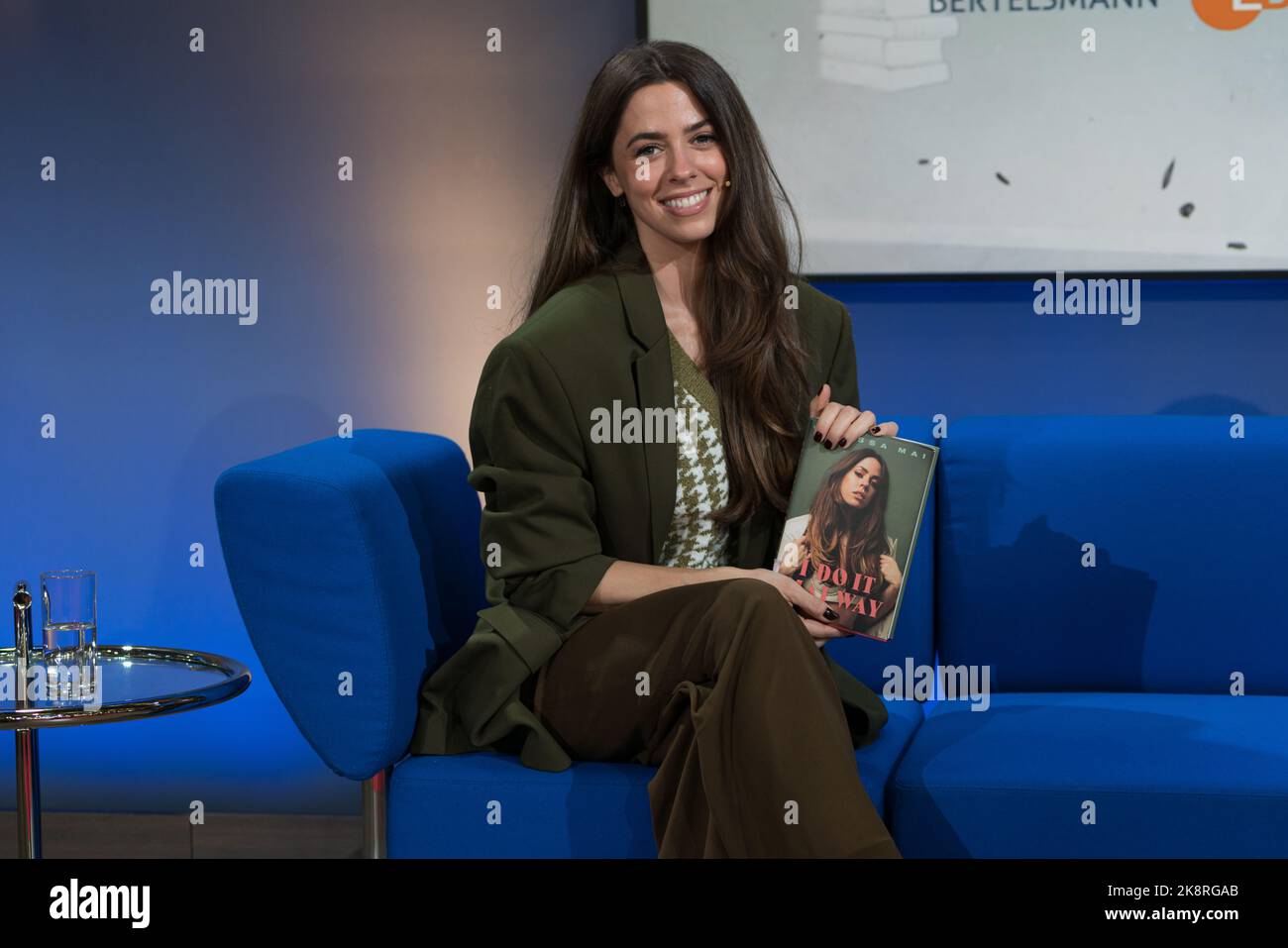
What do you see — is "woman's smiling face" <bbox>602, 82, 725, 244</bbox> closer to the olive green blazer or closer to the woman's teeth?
the woman's teeth

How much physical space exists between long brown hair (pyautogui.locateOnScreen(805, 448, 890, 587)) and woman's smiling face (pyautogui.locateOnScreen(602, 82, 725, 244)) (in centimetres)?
47

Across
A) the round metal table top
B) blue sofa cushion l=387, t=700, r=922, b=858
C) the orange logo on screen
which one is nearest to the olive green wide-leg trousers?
blue sofa cushion l=387, t=700, r=922, b=858

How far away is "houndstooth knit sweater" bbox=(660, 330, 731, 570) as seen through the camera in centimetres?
221

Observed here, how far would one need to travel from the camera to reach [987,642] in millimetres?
2580

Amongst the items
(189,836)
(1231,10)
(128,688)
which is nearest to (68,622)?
(128,688)

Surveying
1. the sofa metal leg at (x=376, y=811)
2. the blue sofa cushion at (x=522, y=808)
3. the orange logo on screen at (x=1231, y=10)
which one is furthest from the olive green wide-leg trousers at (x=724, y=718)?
the orange logo on screen at (x=1231, y=10)

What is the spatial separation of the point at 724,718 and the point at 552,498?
1.40 ft

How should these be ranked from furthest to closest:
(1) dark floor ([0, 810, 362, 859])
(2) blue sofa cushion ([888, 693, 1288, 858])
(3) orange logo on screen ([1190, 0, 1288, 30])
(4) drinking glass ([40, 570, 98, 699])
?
1. (1) dark floor ([0, 810, 362, 859])
2. (3) orange logo on screen ([1190, 0, 1288, 30])
3. (4) drinking glass ([40, 570, 98, 699])
4. (2) blue sofa cushion ([888, 693, 1288, 858])

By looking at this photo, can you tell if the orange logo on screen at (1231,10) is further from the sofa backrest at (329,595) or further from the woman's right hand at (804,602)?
the sofa backrest at (329,595)

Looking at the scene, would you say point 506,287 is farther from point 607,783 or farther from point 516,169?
point 607,783

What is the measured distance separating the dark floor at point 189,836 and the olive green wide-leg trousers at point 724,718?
1.18 meters

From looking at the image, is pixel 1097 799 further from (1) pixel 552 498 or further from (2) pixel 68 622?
(2) pixel 68 622
